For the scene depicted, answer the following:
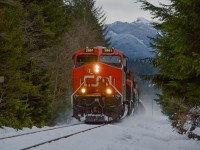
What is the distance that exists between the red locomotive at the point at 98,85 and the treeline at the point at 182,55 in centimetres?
866

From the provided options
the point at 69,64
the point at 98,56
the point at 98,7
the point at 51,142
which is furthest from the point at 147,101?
the point at 51,142

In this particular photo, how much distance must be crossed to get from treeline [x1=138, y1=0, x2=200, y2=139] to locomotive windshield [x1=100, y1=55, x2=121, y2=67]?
906cm

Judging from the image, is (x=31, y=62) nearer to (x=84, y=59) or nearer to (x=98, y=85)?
(x=84, y=59)

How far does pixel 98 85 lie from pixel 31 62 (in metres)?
4.16

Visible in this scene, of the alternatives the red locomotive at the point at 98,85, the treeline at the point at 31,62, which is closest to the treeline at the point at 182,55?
the treeline at the point at 31,62

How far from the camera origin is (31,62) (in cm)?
2177

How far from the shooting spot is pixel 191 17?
891cm

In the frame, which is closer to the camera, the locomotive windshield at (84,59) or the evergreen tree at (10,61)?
the evergreen tree at (10,61)

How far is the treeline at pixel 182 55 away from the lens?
28.8 feet

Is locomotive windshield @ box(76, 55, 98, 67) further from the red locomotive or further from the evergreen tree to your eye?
the evergreen tree

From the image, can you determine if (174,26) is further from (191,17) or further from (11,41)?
(11,41)

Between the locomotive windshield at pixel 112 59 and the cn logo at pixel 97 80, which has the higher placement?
the locomotive windshield at pixel 112 59

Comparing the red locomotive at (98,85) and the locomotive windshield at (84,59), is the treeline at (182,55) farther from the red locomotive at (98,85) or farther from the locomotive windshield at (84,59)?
the locomotive windshield at (84,59)

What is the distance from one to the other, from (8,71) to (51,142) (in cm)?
665
